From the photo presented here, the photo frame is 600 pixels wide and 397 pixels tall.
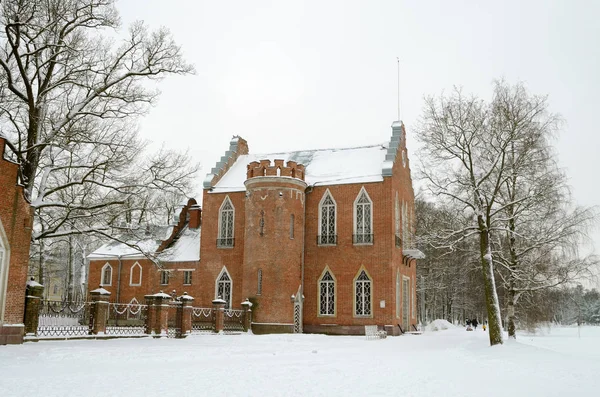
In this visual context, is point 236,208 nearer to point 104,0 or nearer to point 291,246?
point 291,246

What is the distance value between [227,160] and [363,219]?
10740 mm

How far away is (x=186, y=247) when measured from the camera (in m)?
37.2

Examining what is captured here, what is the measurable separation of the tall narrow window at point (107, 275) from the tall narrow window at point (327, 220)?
14.7 m

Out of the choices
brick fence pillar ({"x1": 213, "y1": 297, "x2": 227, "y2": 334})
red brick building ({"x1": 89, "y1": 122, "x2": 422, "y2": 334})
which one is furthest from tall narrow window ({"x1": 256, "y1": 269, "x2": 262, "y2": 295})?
brick fence pillar ({"x1": 213, "y1": 297, "x2": 227, "y2": 334})

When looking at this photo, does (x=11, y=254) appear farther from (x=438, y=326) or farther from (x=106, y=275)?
(x=438, y=326)

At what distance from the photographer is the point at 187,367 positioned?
1358 cm

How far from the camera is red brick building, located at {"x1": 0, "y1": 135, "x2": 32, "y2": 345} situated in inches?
659

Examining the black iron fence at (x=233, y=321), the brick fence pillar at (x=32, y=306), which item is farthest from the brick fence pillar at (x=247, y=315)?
the brick fence pillar at (x=32, y=306)

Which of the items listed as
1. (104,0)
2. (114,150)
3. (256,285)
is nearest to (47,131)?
(114,150)

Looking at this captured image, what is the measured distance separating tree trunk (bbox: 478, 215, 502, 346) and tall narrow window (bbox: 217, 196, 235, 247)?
16888mm

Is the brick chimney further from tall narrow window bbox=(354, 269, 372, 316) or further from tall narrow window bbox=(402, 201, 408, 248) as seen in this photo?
tall narrow window bbox=(402, 201, 408, 248)

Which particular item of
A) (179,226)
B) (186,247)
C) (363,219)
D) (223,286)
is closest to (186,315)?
(223,286)

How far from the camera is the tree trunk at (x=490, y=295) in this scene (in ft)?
71.3

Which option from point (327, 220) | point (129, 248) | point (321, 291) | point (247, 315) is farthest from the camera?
point (129, 248)
